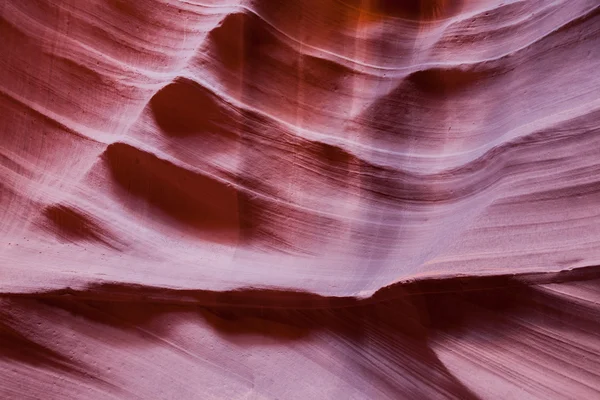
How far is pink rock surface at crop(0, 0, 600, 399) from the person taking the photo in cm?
120

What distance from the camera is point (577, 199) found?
119cm

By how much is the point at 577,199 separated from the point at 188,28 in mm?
1187

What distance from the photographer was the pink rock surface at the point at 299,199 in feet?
3.95

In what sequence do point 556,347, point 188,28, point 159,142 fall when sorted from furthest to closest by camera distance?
point 188,28, point 159,142, point 556,347

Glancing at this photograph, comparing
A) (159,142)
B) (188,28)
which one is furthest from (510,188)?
(188,28)

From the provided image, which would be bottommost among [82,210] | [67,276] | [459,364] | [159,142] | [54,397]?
[54,397]

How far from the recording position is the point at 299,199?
1.44 m

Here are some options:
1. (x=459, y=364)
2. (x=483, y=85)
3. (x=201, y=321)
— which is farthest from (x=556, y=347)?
(x=201, y=321)

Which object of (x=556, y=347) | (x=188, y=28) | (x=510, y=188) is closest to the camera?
(x=556, y=347)

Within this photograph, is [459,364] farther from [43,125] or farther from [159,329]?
[43,125]

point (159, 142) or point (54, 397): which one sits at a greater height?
point (159, 142)

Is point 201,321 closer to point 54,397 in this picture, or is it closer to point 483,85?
point 54,397

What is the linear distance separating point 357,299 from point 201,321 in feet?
1.30

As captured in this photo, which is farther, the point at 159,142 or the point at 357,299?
the point at 159,142
